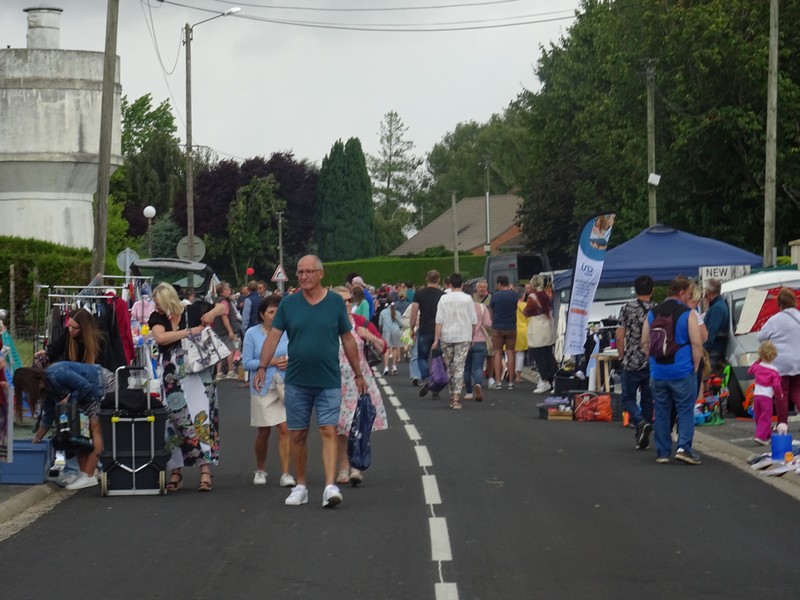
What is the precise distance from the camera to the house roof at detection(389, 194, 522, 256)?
377 ft

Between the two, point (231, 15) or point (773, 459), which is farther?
point (231, 15)

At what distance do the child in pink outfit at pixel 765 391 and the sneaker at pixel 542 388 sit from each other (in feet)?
31.9

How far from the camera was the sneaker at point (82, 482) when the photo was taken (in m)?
13.0

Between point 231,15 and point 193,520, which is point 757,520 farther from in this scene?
point 231,15

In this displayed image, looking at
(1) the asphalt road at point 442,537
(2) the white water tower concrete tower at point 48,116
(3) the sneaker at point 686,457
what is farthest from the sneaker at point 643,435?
(2) the white water tower concrete tower at point 48,116

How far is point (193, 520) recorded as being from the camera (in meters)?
10.9

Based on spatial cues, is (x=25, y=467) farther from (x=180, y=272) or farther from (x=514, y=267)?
(x=514, y=267)

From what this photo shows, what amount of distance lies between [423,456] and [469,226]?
340ft

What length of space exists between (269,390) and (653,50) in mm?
37339

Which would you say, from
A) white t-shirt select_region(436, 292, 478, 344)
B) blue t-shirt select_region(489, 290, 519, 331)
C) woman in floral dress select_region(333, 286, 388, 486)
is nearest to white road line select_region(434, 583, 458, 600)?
woman in floral dress select_region(333, 286, 388, 486)

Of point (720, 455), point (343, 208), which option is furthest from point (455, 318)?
point (343, 208)

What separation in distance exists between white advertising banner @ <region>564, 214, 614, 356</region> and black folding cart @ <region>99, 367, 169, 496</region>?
10388 millimetres

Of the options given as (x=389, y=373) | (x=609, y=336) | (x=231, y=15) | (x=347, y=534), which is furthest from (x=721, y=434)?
(x=231, y=15)

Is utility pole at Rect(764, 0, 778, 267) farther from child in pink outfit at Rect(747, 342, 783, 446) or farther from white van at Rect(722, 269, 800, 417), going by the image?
child in pink outfit at Rect(747, 342, 783, 446)
